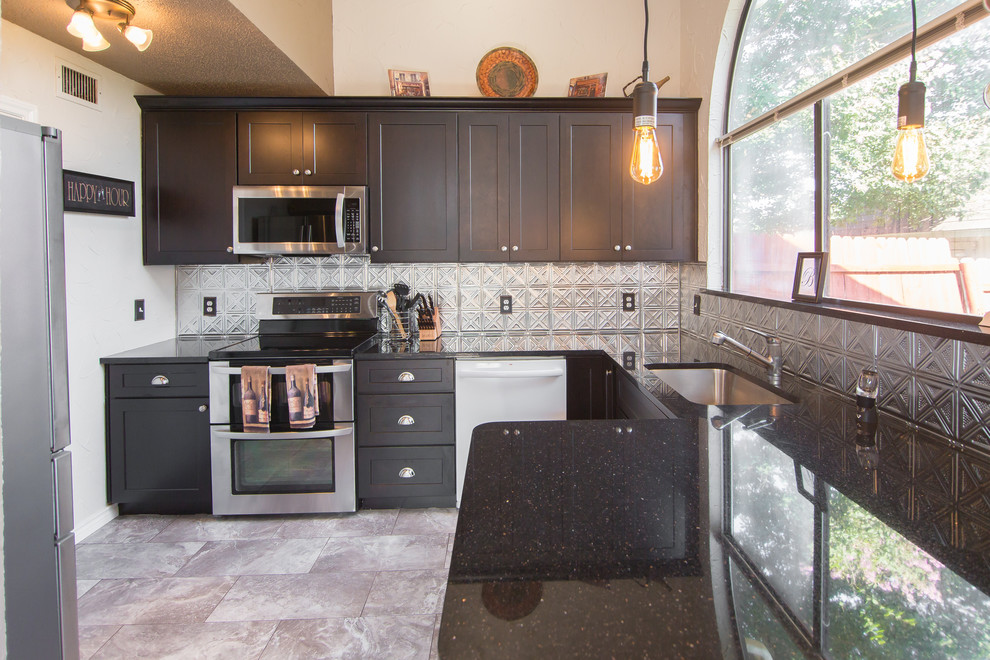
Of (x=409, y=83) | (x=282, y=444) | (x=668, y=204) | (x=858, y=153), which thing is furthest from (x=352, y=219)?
(x=858, y=153)

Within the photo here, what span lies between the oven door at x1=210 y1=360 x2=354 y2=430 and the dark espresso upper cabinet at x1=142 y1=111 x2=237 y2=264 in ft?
2.37

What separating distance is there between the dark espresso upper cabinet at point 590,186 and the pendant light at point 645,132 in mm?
1777

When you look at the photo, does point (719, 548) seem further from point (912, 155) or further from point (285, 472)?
point (285, 472)

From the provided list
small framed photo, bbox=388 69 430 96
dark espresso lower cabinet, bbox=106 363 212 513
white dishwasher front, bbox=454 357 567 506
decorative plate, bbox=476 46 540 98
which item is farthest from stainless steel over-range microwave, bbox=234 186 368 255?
decorative plate, bbox=476 46 540 98

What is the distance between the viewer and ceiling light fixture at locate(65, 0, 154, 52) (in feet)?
7.03

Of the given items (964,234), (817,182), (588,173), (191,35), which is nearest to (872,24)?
Result: (817,182)

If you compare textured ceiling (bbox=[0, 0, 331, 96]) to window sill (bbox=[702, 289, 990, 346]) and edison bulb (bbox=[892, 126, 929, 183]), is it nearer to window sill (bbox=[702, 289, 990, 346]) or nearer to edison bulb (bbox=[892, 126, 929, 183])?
edison bulb (bbox=[892, 126, 929, 183])

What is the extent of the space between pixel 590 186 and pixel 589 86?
615 millimetres

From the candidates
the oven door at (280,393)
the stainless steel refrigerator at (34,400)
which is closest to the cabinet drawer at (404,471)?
the oven door at (280,393)

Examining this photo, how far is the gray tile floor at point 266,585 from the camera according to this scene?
2137 millimetres

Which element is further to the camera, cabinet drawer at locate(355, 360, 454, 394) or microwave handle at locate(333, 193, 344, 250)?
microwave handle at locate(333, 193, 344, 250)

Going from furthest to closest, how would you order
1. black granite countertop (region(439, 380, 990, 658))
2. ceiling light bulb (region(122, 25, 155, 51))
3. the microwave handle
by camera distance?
the microwave handle
ceiling light bulb (region(122, 25, 155, 51))
black granite countertop (region(439, 380, 990, 658))

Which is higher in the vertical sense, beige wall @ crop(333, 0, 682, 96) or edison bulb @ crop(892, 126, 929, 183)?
beige wall @ crop(333, 0, 682, 96)

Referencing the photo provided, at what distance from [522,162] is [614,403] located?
4.68 ft
